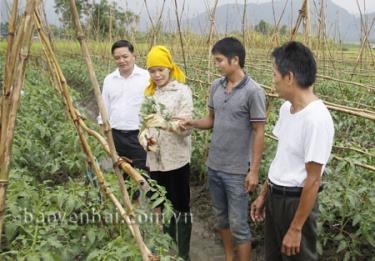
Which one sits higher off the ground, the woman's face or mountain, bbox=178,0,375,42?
mountain, bbox=178,0,375,42

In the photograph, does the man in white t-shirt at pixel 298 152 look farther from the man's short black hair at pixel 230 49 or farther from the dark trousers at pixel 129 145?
the dark trousers at pixel 129 145

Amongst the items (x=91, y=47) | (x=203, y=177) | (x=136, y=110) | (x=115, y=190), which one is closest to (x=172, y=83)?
(x=136, y=110)

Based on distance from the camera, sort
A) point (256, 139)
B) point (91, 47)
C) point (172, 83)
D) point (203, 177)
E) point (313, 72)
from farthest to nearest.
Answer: point (91, 47), point (203, 177), point (172, 83), point (256, 139), point (313, 72)

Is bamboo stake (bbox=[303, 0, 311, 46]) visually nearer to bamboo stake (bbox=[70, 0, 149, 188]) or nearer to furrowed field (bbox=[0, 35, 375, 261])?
furrowed field (bbox=[0, 35, 375, 261])

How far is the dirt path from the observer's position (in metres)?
2.63

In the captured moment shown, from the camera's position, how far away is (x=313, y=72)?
1.51 meters

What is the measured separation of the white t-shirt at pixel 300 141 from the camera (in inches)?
56.0

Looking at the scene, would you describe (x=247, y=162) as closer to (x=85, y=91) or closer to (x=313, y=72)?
(x=313, y=72)

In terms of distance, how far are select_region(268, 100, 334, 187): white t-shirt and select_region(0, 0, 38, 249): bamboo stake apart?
1.02 m

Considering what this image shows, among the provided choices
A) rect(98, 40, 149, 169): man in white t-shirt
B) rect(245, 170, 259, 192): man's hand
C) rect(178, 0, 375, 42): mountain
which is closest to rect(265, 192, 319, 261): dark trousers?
rect(245, 170, 259, 192): man's hand

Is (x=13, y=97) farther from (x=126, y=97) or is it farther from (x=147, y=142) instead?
(x=126, y=97)

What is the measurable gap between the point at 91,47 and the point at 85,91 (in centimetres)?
286

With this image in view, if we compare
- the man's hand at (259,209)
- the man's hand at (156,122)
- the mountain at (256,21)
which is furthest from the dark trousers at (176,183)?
the mountain at (256,21)

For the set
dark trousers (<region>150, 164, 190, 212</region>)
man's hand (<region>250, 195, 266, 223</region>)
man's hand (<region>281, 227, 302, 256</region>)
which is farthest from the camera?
dark trousers (<region>150, 164, 190, 212</region>)
